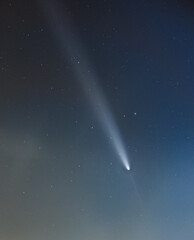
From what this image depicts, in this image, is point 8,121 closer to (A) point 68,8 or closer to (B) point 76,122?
(B) point 76,122

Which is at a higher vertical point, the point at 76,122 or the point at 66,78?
the point at 66,78

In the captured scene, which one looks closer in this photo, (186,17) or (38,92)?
(38,92)

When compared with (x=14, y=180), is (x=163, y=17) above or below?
above

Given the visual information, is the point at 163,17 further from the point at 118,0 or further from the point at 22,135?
the point at 22,135

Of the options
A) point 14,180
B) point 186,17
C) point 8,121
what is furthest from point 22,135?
point 186,17

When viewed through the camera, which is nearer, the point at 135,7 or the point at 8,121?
the point at 8,121

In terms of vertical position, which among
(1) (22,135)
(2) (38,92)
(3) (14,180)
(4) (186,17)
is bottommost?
(3) (14,180)

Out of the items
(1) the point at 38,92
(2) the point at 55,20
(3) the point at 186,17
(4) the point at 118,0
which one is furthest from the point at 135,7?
(1) the point at 38,92

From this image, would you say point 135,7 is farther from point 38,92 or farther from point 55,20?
point 38,92
